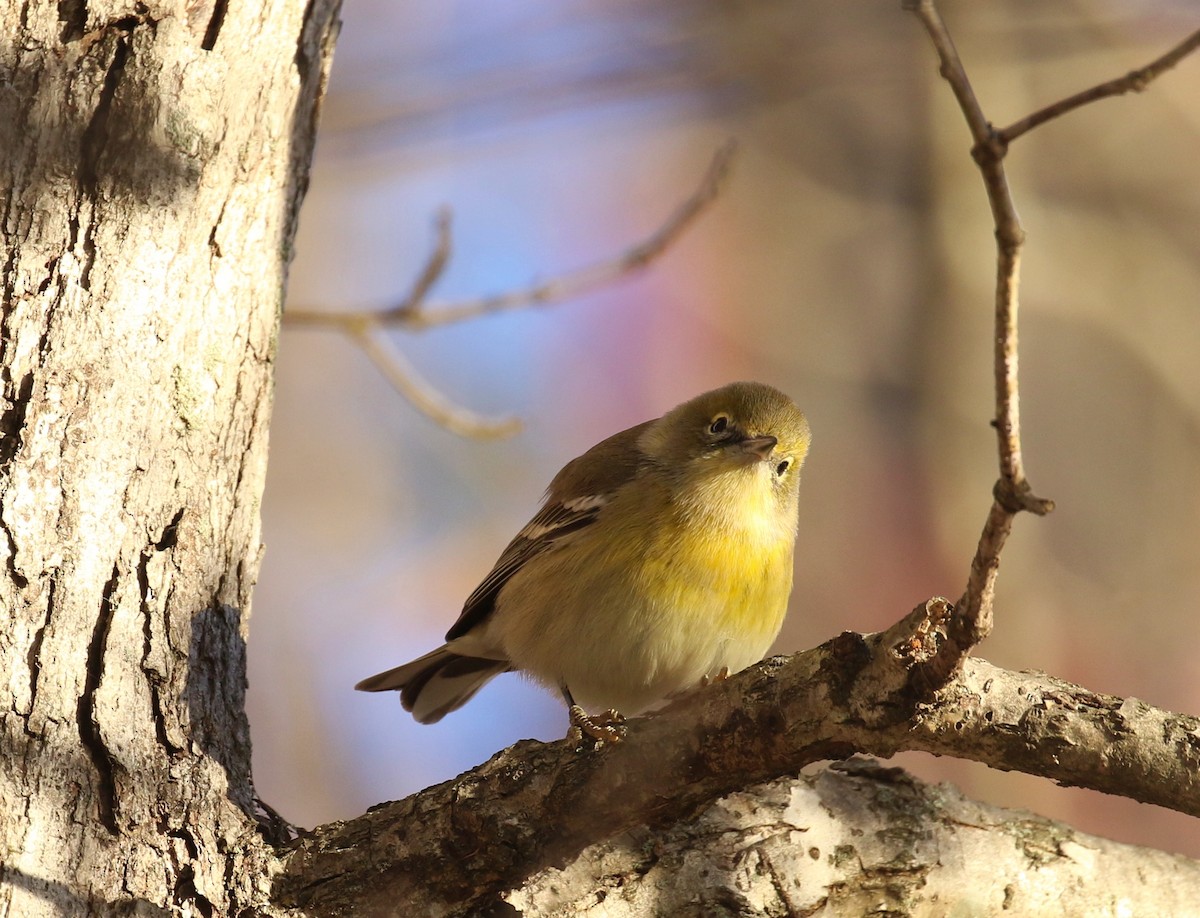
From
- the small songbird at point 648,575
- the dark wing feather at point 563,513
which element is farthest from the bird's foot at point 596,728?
the dark wing feather at point 563,513

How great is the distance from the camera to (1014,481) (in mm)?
1668

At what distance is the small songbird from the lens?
3.77 m

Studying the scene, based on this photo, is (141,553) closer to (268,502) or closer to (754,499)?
(754,499)

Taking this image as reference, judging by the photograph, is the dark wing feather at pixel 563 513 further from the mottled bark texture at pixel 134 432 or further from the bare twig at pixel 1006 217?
the bare twig at pixel 1006 217

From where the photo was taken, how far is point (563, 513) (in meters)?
4.38

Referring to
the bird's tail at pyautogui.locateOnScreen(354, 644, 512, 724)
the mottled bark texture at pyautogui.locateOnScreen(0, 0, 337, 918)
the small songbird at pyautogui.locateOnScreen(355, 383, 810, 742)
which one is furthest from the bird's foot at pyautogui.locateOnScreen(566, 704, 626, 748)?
the bird's tail at pyautogui.locateOnScreen(354, 644, 512, 724)

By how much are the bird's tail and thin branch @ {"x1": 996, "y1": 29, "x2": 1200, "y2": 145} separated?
3.20 meters

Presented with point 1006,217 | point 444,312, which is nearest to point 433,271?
point 444,312

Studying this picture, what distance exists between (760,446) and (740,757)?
1857mm

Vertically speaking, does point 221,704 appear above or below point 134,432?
below

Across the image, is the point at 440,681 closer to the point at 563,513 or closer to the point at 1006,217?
the point at 563,513

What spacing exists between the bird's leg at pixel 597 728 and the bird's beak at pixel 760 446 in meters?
1.27

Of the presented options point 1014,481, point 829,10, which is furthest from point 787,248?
point 1014,481

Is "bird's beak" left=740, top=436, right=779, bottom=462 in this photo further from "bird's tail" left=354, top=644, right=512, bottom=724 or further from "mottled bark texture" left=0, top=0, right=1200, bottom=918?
"mottled bark texture" left=0, top=0, right=1200, bottom=918
